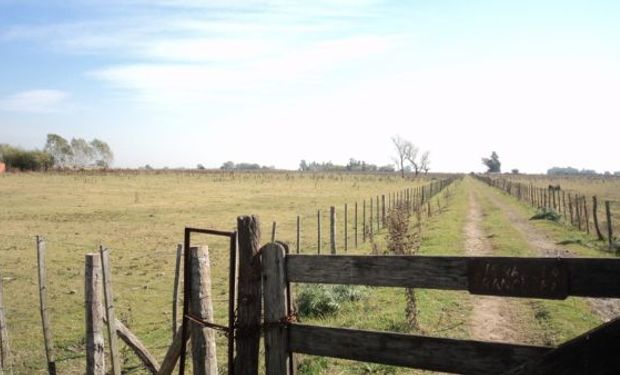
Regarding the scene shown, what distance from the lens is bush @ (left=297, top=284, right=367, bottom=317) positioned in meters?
11.1

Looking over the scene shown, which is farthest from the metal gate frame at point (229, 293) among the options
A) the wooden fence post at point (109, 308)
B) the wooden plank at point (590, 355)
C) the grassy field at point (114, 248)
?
the grassy field at point (114, 248)

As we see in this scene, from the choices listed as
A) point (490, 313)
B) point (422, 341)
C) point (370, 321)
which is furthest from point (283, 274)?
point (490, 313)

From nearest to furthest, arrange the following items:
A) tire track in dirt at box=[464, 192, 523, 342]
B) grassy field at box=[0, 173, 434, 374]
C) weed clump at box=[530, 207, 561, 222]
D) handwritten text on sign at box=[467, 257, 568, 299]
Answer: handwritten text on sign at box=[467, 257, 568, 299]
tire track in dirt at box=[464, 192, 523, 342]
grassy field at box=[0, 173, 434, 374]
weed clump at box=[530, 207, 561, 222]

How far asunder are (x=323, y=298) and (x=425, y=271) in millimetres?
7835

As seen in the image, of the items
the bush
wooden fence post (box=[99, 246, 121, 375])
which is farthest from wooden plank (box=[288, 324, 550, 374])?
the bush

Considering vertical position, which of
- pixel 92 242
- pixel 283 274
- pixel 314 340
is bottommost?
pixel 92 242

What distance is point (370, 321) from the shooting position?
10.3m

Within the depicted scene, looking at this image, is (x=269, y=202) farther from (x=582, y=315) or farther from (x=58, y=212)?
(x=582, y=315)

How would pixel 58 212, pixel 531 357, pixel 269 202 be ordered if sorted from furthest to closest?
pixel 269 202 < pixel 58 212 < pixel 531 357

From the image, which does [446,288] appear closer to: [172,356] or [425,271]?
[425,271]

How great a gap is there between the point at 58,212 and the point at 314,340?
1393 inches

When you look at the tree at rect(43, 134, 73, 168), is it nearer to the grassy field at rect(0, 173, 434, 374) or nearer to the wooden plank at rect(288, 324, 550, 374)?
the grassy field at rect(0, 173, 434, 374)

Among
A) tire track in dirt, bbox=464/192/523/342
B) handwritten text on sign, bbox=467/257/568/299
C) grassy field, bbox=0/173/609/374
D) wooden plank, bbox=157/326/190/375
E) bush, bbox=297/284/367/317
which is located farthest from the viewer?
bush, bbox=297/284/367/317

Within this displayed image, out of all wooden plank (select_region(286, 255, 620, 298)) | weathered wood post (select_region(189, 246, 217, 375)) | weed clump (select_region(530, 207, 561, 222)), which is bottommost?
weed clump (select_region(530, 207, 561, 222))
